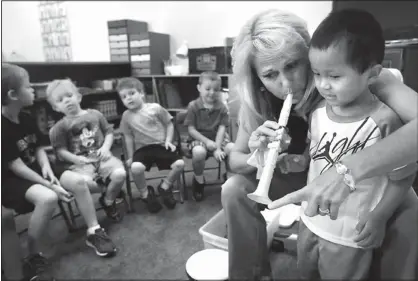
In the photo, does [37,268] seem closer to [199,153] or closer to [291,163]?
[199,153]

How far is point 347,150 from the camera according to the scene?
0.83 feet

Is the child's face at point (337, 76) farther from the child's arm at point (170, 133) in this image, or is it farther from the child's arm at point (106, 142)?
the child's arm at point (106, 142)

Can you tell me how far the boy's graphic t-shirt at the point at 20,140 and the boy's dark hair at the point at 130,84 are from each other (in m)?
0.19

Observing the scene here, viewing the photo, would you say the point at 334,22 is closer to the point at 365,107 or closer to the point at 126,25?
the point at 365,107

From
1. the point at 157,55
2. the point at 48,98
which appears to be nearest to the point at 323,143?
the point at 157,55

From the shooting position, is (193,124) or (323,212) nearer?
(323,212)

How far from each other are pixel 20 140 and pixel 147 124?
251 millimetres

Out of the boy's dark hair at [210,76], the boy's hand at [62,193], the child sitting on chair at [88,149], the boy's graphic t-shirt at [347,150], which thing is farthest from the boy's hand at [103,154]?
the boy's graphic t-shirt at [347,150]

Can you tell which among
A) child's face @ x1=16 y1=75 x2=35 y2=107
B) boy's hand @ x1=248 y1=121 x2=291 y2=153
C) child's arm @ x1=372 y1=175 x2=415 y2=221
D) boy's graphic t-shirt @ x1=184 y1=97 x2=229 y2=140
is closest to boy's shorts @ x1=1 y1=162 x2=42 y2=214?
child's face @ x1=16 y1=75 x2=35 y2=107

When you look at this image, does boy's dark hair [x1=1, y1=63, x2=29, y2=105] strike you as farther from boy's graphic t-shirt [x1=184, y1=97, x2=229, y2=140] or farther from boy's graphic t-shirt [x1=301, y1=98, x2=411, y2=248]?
boy's graphic t-shirt [x1=301, y1=98, x2=411, y2=248]

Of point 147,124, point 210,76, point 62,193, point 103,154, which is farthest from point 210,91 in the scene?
point 62,193

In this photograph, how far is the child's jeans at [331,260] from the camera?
272mm

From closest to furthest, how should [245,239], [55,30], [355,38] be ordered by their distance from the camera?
[355,38]
[245,239]
[55,30]

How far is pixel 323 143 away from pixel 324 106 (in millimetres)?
37
